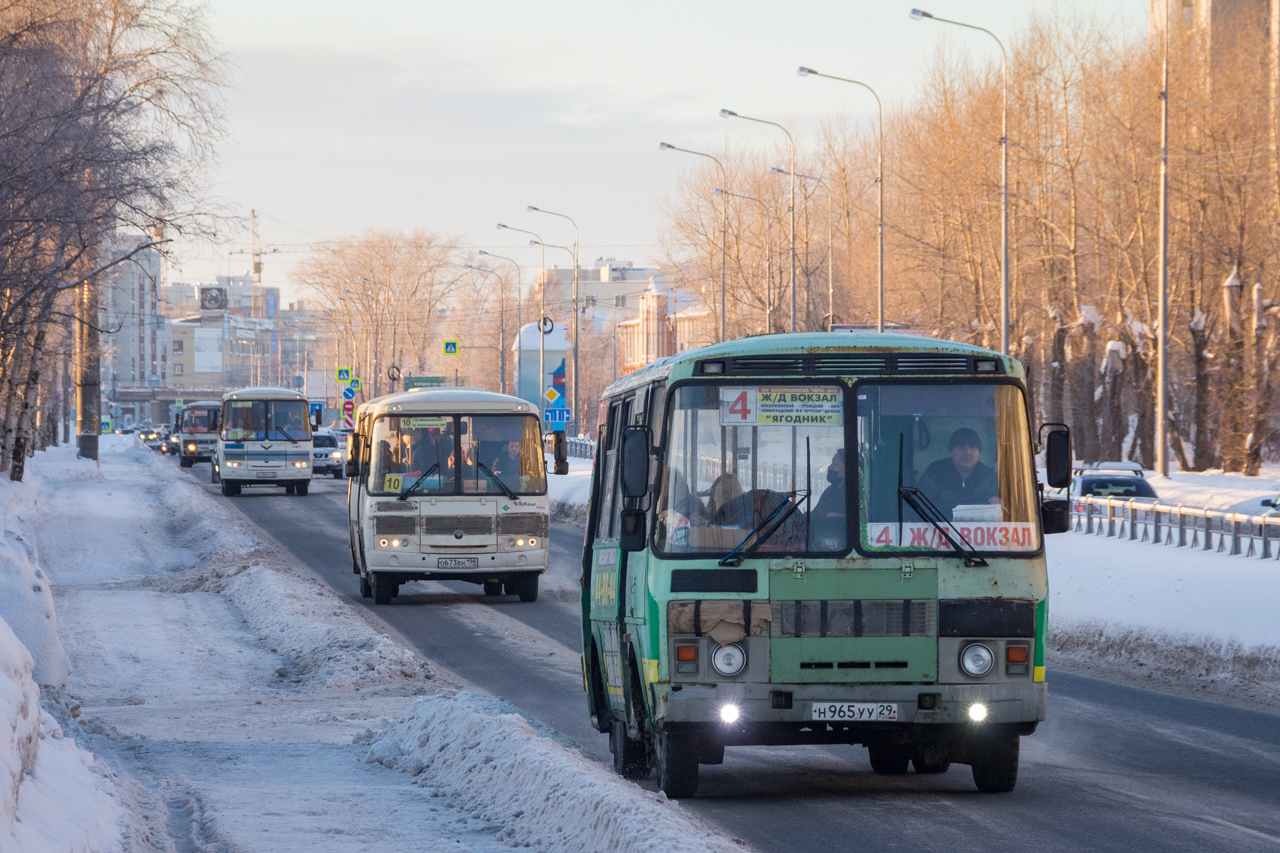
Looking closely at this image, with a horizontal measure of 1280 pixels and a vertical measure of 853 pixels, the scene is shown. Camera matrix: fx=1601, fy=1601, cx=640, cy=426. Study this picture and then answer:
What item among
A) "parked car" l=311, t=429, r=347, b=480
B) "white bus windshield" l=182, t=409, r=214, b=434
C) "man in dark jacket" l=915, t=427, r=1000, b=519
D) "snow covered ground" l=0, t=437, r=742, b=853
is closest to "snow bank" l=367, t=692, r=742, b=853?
"snow covered ground" l=0, t=437, r=742, b=853

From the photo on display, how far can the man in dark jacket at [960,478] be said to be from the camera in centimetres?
785

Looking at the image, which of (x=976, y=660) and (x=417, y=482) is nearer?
(x=976, y=660)

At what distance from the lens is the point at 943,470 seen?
25.8ft

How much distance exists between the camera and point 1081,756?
9.91 meters

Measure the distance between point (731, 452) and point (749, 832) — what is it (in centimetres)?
182

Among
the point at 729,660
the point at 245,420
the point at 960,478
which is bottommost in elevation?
the point at 729,660

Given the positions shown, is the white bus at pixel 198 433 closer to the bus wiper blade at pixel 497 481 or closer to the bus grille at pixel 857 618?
the bus wiper blade at pixel 497 481

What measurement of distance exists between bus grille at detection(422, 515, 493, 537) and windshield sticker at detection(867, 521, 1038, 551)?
500 inches

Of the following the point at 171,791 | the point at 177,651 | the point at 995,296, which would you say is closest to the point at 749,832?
the point at 171,791

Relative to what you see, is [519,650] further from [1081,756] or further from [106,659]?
[1081,756]

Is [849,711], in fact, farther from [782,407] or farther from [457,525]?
[457,525]

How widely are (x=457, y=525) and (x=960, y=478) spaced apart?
1280 cm

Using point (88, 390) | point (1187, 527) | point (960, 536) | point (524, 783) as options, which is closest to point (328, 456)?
point (88, 390)

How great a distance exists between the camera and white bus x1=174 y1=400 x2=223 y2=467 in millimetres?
63281
